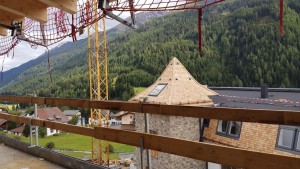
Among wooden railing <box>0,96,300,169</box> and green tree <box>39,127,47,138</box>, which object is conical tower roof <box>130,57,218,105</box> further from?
green tree <box>39,127,47,138</box>

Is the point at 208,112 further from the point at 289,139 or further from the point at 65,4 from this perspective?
the point at 289,139

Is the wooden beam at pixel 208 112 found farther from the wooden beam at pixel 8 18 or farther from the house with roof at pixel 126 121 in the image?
the house with roof at pixel 126 121

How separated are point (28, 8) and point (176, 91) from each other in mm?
14633

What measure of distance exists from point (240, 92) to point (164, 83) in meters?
6.53

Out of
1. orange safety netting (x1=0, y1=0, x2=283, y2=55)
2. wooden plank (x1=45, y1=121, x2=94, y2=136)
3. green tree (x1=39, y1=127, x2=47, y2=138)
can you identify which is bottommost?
green tree (x1=39, y1=127, x2=47, y2=138)

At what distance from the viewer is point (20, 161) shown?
438cm

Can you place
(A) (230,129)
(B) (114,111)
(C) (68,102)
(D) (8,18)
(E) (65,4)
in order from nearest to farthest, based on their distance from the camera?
(B) (114,111) → (C) (68,102) → (E) (65,4) → (D) (8,18) → (A) (230,129)

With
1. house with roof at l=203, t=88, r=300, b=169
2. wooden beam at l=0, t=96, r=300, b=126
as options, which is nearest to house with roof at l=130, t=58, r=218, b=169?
house with roof at l=203, t=88, r=300, b=169

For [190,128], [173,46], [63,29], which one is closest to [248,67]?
[173,46]

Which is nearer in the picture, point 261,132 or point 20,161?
point 20,161

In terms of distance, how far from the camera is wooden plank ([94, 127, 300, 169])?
1819 mm

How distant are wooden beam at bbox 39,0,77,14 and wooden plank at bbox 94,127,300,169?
1.93m

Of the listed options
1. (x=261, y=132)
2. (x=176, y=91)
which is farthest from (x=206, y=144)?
(x=176, y=91)

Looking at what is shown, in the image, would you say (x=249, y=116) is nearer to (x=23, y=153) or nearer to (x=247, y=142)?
(x=23, y=153)
